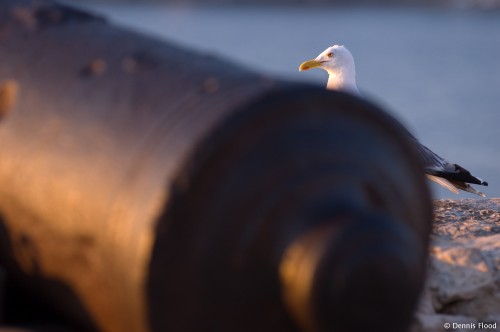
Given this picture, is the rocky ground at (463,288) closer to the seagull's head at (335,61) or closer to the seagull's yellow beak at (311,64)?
the seagull's head at (335,61)

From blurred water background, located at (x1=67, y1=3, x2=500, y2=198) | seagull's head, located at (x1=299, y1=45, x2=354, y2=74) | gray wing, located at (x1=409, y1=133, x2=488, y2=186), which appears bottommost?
gray wing, located at (x1=409, y1=133, x2=488, y2=186)

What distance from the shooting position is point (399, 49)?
4138 centimetres

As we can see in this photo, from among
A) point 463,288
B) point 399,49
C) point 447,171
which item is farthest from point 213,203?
point 399,49

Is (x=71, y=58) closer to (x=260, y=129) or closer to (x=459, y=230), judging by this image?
(x=260, y=129)

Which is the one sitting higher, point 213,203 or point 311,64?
point 311,64

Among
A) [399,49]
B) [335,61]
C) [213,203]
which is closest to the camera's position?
[213,203]

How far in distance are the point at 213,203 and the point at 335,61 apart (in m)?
7.01

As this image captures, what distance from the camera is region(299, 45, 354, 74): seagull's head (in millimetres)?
9328

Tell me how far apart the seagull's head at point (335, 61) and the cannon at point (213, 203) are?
6405 millimetres

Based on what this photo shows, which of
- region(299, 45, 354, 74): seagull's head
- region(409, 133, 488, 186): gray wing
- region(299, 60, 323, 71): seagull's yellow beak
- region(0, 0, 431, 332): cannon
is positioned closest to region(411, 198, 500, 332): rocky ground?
region(0, 0, 431, 332): cannon

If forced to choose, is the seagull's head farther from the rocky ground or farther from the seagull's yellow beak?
the rocky ground

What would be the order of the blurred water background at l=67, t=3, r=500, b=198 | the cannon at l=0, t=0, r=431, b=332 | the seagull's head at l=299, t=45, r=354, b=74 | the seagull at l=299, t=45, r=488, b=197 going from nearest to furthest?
the cannon at l=0, t=0, r=431, b=332, the seagull at l=299, t=45, r=488, b=197, the seagull's head at l=299, t=45, r=354, b=74, the blurred water background at l=67, t=3, r=500, b=198

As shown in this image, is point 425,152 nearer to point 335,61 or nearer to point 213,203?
point 335,61

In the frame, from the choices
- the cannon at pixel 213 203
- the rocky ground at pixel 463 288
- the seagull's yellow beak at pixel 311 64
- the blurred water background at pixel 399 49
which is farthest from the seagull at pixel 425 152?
the cannon at pixel 213 203
